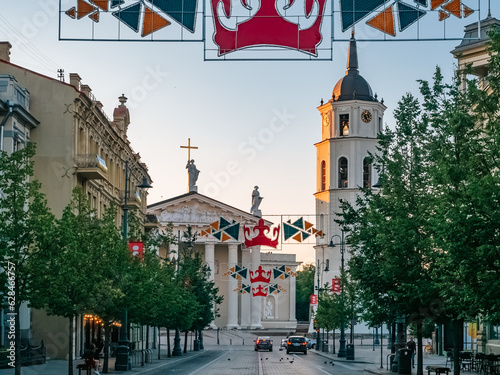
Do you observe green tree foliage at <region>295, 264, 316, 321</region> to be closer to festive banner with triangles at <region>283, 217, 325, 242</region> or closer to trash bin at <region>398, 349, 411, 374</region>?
festive banner with triangles at <region>283, 217, 325, 242</region>


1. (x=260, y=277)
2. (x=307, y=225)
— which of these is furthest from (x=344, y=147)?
(x=307, y=225)

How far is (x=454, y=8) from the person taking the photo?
21.5 metres

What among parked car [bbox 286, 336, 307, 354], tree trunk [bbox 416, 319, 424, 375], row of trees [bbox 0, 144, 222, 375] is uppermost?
row of trees [bbox 0, 144, 222, 375]

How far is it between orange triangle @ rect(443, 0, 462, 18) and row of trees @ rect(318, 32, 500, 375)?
1.62 m

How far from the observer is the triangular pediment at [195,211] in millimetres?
118312

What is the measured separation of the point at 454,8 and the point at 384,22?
72.2 inches

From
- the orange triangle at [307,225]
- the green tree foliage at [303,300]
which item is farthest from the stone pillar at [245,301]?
the orange triangle at [307,225]

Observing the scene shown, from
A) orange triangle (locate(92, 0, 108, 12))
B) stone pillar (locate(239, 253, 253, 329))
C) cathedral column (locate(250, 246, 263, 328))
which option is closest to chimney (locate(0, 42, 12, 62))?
orange triangle (locate(92, 0, 108, 12))

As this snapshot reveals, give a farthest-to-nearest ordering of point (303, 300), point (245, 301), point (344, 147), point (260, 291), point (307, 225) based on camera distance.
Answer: point (303, 300), point (245, 301), point (344, 147), point (260, 291), point (307, 225)

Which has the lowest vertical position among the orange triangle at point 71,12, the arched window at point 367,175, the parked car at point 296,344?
the parked car at point 296,344

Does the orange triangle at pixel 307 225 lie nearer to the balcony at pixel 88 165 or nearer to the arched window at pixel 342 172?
the balcony at pixel 88 165

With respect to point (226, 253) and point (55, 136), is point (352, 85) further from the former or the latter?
point (55, 136)

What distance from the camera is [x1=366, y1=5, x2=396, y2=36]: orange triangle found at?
68.6 ft

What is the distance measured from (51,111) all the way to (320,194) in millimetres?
62326
